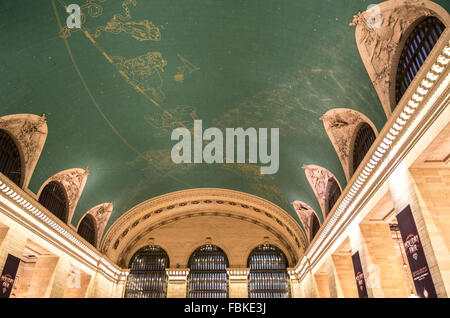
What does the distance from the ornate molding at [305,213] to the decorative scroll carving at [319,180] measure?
229 cm

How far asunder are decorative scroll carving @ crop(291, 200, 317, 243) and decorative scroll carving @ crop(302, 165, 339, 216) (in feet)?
7.50

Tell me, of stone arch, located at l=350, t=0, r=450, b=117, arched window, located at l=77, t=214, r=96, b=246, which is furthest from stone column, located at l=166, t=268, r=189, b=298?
stone arch, located at l=350, t=0, r=450, b=117

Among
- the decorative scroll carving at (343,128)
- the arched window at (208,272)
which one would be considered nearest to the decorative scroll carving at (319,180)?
the decorative scroll carving at (343,128)

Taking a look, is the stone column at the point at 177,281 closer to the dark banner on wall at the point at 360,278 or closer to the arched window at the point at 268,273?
the arched window at the point at 268,273

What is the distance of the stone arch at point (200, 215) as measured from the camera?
21312 millimetres

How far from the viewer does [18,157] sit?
40.3ft

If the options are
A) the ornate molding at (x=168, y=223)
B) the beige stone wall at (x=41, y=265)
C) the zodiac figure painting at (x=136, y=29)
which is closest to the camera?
the zodiac figure painting at (x=136, y=29)

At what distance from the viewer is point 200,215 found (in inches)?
951

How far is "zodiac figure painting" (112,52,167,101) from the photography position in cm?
1145

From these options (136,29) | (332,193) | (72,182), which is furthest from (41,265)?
(332,193)

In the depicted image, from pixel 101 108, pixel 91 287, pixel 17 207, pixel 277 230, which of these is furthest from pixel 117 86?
Result: pixel 277 230

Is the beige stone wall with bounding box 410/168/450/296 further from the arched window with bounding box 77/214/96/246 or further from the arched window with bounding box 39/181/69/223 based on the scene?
the arched window with bounding box 77/214/96/246

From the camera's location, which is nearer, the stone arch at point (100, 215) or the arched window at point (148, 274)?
the stone arch at point (100, 215)

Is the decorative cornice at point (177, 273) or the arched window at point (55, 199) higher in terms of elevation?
the arched window at point (55, 199)
